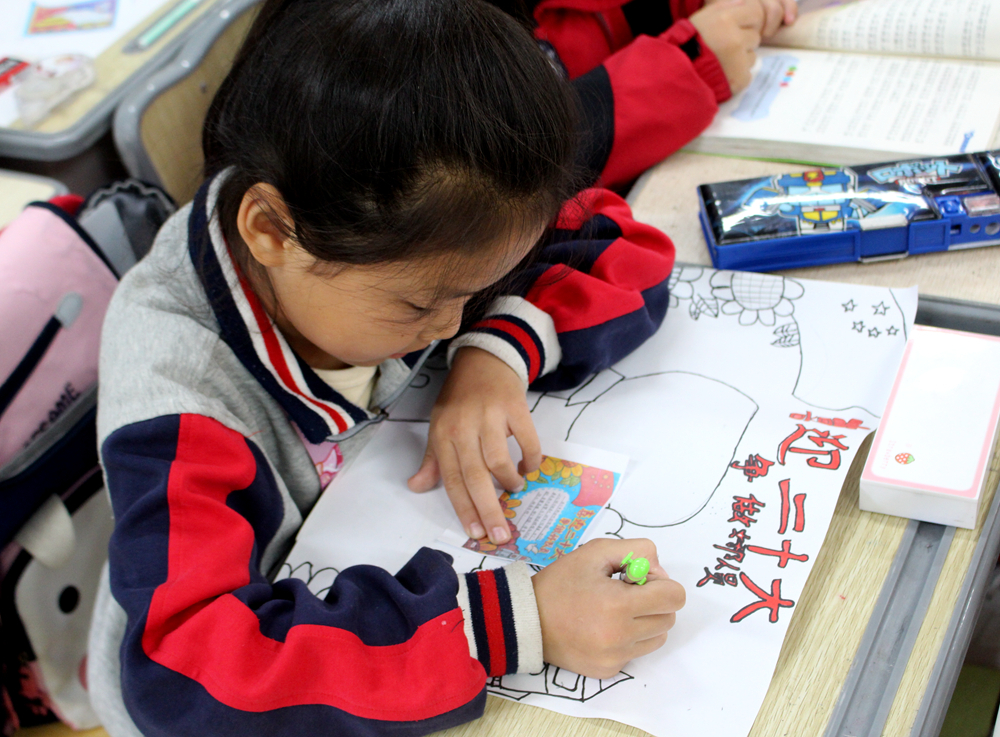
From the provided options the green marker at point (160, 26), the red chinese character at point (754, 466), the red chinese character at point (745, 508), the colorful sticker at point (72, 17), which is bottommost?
the red chinese character at point (754, 466)

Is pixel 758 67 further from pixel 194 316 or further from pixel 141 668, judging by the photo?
pixel 141 668

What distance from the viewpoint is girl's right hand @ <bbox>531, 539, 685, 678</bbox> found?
1.83 feet

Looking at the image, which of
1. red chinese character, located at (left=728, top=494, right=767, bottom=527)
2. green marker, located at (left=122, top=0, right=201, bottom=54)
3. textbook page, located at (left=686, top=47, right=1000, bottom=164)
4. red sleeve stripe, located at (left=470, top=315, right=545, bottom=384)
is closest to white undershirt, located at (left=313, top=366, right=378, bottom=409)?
red sleeve stripe, located at (left=470, top=315, right=545, bottom=384)

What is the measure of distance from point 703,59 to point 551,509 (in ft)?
2.12

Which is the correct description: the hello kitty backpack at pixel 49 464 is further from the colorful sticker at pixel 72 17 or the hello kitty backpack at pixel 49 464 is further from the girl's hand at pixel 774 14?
the girl's hand at pixel 774 14

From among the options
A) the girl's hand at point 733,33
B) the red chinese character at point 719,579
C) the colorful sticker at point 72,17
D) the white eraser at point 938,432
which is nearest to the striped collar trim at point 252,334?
the red chinese character at point 719,579

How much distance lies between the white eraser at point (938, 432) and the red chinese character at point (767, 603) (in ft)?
0.33

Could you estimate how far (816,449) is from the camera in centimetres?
68

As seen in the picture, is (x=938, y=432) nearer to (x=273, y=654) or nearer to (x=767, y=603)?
(x=767, y=603)

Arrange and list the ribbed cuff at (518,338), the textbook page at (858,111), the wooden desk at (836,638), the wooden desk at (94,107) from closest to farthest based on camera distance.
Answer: the wooden desk at (836,638) → the ribbed cuff at (518,338) → the textbook page at (858,111) → the wooden desk at (94,107)

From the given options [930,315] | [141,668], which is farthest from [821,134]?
[141,668]

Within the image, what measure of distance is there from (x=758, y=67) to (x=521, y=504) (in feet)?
2.45

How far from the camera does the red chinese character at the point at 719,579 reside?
1.97 feet

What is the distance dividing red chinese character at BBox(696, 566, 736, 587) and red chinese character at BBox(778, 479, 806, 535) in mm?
53
